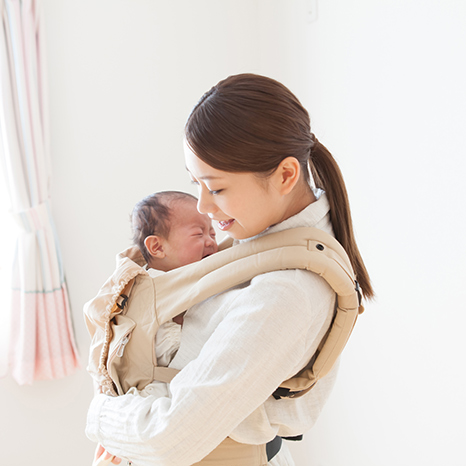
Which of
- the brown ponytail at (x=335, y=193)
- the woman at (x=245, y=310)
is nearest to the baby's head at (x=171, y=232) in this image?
the woman at (x=245, y=310)

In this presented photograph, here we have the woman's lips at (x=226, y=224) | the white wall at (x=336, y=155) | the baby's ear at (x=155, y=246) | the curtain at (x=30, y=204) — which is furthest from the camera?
the curtain at (x=30, y=204)

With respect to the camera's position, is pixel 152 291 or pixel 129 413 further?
pixel 152 291

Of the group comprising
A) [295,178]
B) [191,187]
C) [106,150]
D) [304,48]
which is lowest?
[191,187]

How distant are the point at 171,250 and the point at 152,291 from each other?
233 mm

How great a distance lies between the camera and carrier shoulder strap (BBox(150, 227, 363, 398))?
0.90 metres

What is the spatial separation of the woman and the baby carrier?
0.09 feet

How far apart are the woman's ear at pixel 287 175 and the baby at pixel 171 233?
0.40 metres

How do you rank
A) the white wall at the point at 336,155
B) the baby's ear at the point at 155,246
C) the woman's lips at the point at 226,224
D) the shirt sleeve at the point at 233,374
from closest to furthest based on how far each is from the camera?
the shirt sleeve at the point at 233,374 → the woman's lips at the point at 226,224 → the baby's ear at the point at 155,246 → the white wall at the point at 336,155

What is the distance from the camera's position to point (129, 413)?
92 cm

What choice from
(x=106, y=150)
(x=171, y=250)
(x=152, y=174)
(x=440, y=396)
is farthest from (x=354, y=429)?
(x=106, y=150)

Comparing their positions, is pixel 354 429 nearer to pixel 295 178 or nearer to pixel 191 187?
pixel 191 187

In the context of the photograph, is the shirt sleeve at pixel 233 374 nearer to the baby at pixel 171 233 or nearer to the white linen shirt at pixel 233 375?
the white linen shirt at pixel 233 375

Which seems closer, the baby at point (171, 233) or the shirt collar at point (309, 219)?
the shirt collar at point (309, 219)

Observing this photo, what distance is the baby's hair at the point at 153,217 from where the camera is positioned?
1.30 meters
